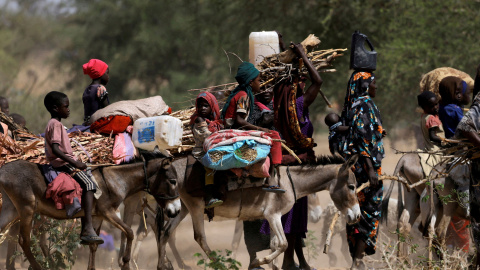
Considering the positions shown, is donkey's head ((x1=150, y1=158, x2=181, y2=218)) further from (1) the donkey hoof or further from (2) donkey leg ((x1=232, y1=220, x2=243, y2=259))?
(2) donkey leg ((x1=232, y1=220, x2=243, y2=259))

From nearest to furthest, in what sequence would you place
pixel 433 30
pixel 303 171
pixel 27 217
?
pixel 27 217 < pixel 303 171 < pixel 433 30

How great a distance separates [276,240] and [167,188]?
4.38 feet

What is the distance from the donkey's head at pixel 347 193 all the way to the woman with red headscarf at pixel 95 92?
3058 mm

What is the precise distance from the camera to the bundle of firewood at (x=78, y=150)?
9.23 metres

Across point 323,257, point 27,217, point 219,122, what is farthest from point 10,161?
point 323,257

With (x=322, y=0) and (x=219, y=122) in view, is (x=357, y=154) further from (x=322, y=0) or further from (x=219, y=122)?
(x=322, y=0)

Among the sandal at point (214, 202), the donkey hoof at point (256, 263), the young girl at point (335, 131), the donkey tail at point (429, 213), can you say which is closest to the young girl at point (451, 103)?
the donkey tail at point (429, 213)

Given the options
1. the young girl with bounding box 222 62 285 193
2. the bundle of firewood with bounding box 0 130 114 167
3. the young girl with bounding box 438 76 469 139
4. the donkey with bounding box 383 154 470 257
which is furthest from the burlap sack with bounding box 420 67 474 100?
the bundle of firewood with bounding box 0 130 114 167

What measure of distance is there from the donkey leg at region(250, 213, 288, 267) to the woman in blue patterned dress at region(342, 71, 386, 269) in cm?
104

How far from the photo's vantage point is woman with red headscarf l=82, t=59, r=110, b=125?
1002 centimetres

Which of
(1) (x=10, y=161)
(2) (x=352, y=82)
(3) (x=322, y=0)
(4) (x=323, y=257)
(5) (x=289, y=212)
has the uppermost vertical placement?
(3) (x=322, y=0)

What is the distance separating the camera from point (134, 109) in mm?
9680

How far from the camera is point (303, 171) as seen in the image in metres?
9.29

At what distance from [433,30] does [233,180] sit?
12508 mm
